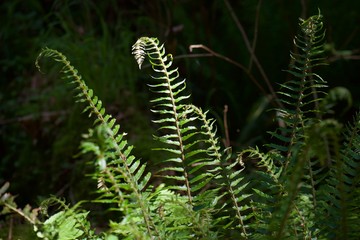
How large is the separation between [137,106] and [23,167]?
768 millimetres

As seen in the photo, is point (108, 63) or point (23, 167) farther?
point (108, 63)

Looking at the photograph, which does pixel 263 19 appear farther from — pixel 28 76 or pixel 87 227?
pixel 87 227

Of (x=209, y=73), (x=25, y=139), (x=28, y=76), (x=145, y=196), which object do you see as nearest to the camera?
(x=145, y=196)

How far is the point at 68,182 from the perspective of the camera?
10.3ft

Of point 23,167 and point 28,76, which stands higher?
point 28,76

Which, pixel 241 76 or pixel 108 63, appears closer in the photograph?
pixel 108 63

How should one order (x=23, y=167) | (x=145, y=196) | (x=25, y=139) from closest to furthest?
(x=145, y=196) < (x=23, y=167) < (x=25, y=139)

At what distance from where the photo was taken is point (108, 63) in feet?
12.1

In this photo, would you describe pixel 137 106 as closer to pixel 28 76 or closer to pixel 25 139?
pixel 25 139

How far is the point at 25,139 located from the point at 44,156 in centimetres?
28

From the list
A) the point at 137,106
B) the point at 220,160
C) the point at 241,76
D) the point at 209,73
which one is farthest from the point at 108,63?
the point at 220,160

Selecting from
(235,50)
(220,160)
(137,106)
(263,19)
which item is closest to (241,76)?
(235,50)

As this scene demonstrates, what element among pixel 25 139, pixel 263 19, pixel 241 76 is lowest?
pixel 25 139

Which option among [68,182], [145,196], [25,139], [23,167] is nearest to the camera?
[145,196]
